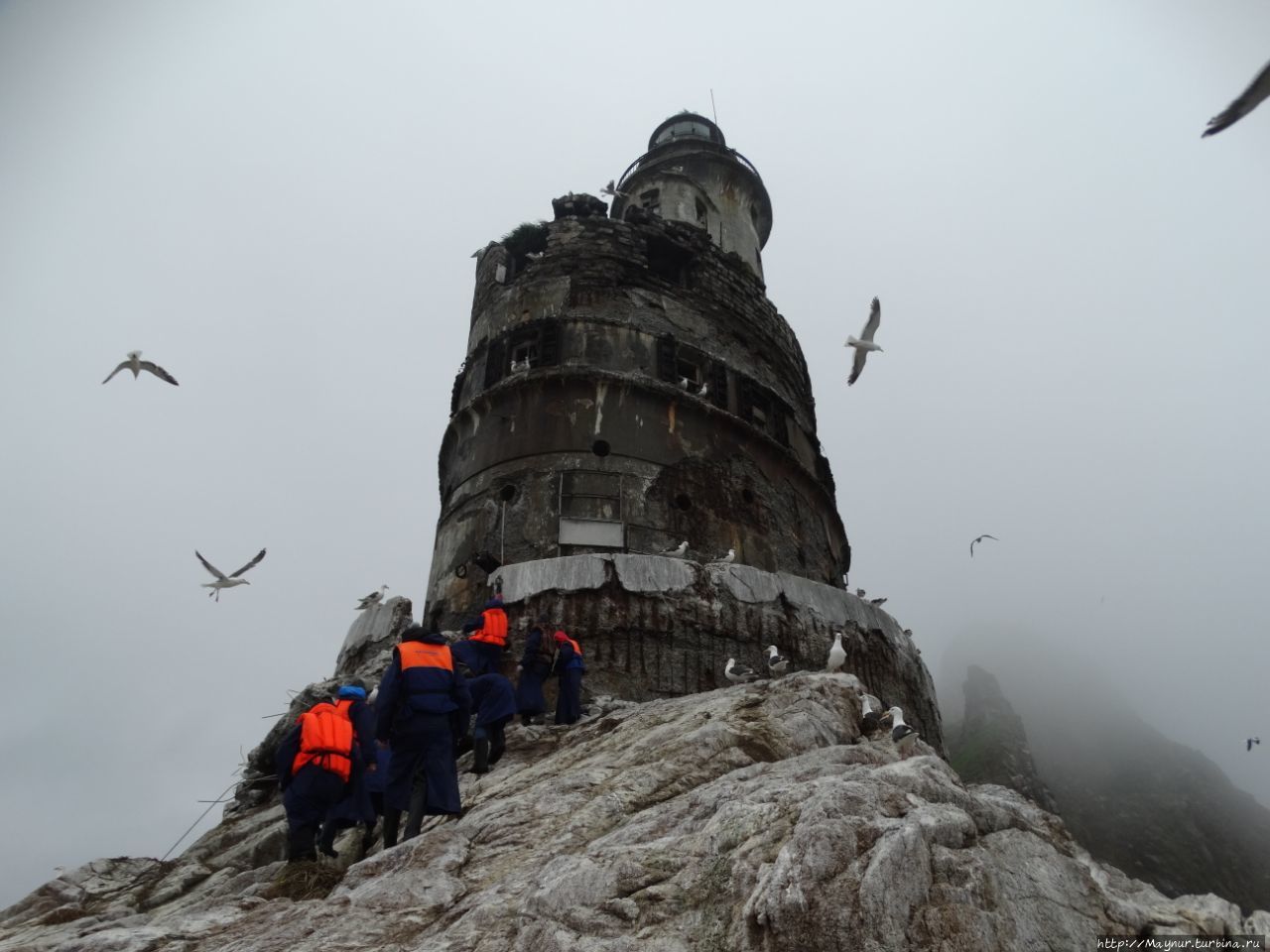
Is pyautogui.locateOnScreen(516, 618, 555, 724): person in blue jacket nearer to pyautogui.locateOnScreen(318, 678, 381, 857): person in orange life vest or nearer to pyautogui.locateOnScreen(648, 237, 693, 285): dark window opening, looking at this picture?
pyautogui.locateOnScreen(318, 678, 381, 857): person in orange life vest

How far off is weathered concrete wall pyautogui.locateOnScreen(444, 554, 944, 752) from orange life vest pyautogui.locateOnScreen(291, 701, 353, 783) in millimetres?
3986

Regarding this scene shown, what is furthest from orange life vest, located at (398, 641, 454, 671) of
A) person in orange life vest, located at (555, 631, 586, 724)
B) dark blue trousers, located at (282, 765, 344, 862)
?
person in orange life vest, located at (555, 631, 586, 724)

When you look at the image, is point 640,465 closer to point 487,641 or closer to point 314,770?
point 487,641

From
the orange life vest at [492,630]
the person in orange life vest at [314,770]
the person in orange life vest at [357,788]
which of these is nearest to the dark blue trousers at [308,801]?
the person in orange life vest at [314,770]

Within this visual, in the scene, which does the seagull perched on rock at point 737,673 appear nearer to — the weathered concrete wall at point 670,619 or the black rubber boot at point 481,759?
the weathered concrete wall at point 670,619

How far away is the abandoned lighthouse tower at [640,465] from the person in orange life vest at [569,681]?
59.7 inches

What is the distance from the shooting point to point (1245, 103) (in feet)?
23.4

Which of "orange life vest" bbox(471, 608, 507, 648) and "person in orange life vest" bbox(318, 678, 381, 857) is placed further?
"orange life vest" bbox(471, 608, 507, 648)

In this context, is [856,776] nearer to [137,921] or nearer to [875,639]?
[137,921]

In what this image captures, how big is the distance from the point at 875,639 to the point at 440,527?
295 inches

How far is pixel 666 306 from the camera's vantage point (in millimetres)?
17422

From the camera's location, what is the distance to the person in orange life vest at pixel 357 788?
7.81m

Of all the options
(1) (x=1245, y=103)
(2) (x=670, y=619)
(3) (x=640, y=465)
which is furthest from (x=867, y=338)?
(1) (x=1245, y=103)

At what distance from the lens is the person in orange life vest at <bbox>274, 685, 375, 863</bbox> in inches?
300
